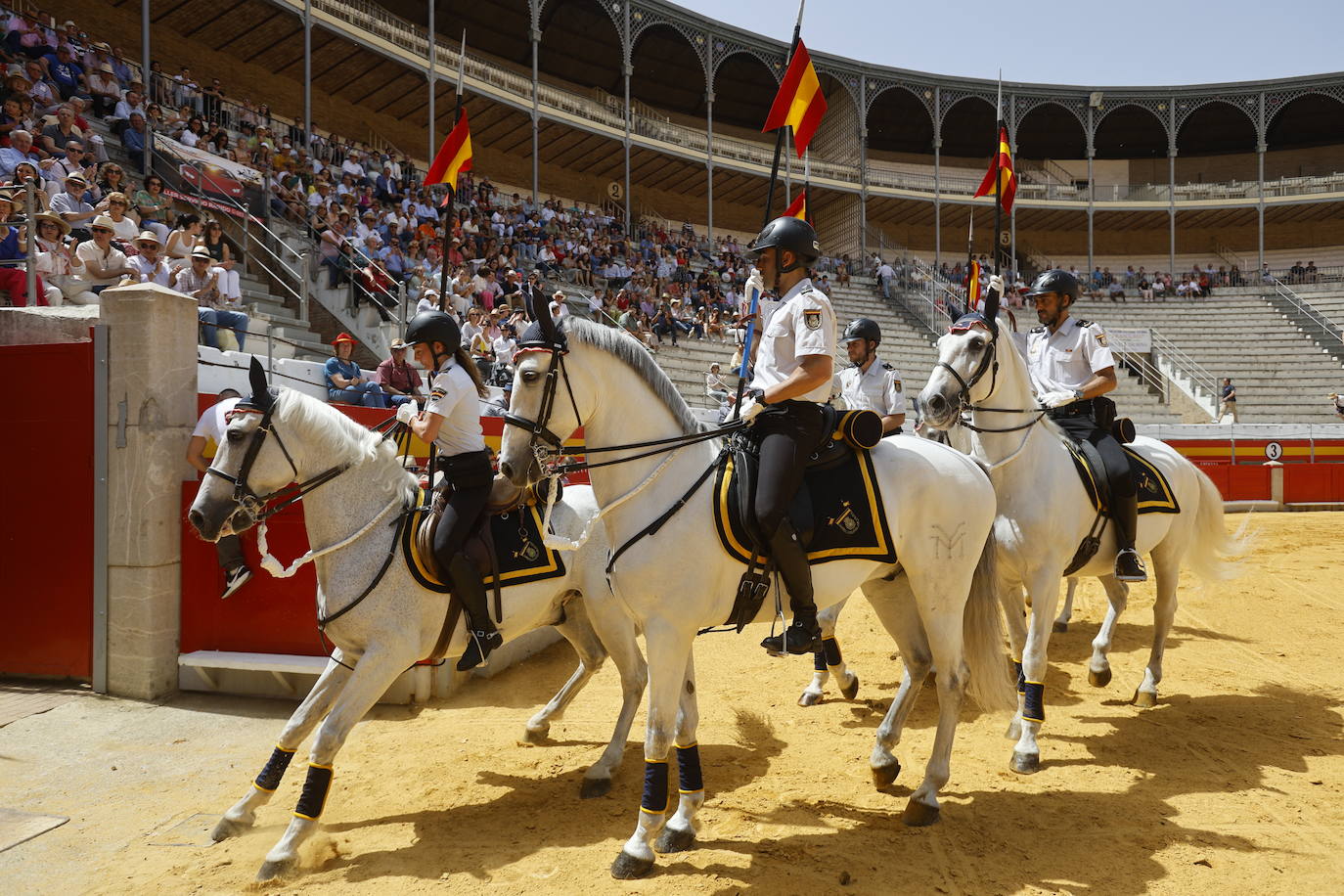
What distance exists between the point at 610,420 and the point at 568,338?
0.41 m

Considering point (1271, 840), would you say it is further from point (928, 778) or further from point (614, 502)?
point (614, 502)

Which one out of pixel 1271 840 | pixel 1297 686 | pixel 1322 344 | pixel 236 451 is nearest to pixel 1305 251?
pixel 1322 344

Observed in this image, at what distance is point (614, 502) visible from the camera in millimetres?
3842

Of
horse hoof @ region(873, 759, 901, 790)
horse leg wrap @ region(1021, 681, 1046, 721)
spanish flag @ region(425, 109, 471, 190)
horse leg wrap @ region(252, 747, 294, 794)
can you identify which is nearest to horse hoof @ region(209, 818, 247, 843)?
horse leg wrap @ region(252, 747, 294, 794)

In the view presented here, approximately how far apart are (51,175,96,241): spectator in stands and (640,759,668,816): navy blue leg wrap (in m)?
8.00

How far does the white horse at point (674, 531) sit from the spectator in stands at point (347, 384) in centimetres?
504

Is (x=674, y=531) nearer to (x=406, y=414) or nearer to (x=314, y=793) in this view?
(x=406, y=414)

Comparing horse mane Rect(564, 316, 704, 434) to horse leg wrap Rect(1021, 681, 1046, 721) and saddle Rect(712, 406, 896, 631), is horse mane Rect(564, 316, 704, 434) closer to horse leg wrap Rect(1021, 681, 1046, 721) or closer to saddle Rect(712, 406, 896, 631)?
saddle Rect(712, 406, 896, 631)

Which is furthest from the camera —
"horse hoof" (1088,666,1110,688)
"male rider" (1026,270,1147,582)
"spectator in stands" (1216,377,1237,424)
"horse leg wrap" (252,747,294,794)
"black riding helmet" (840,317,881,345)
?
"spectator in stands" (1216,377,1237,424)

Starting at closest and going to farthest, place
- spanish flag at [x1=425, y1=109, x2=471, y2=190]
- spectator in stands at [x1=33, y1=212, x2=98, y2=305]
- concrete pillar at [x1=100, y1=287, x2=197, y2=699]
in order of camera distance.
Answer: concrete pillar at [x1=100, y1=287, x2=197, y2=699] < spectator in stands at [x1=33, y1=212, x2=98, y2=305] < spanish flag at [x1=425, y1=109, x2=471, y2=190]

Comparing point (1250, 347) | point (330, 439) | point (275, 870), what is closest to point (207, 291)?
point (330, 439)

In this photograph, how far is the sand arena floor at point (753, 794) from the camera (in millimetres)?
3641

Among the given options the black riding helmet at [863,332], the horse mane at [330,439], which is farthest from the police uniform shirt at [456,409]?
the black riding helmet at [863,332]

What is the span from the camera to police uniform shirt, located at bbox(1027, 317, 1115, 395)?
5.96m
